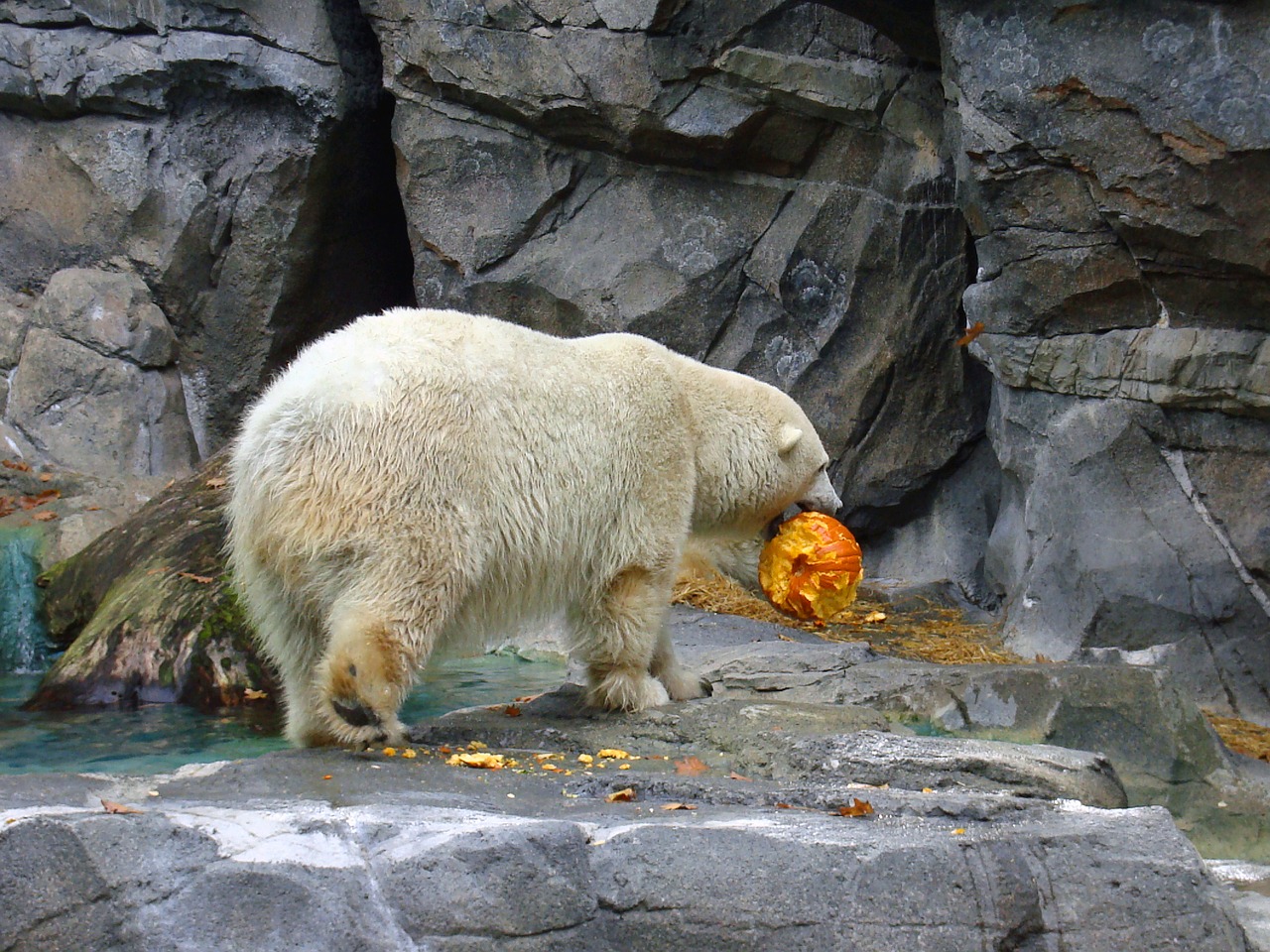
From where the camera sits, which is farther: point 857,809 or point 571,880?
point 857,809

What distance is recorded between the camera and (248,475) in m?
4.15

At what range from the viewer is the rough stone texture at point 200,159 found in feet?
33.0

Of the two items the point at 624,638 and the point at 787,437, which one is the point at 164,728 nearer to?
the point at 624,638

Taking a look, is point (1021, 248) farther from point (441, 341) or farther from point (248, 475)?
point (248, 475)

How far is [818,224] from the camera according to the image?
9250mm

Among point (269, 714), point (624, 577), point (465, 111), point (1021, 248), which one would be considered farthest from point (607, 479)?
point (465, 111)

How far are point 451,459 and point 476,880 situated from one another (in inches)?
68.5

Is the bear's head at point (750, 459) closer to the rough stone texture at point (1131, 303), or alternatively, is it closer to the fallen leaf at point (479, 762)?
the fallen leaf at point (479, 762)

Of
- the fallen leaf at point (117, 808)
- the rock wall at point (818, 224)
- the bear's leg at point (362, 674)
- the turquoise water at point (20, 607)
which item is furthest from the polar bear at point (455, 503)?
the turquoise water at point (20, 607)

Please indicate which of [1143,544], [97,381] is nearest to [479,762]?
[1143,544]

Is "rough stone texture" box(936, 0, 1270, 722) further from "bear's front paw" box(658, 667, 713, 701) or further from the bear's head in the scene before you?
"bear's front paw" box(658, 667, 713, 701)

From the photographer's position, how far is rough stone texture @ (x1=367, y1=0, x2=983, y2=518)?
29.3ft

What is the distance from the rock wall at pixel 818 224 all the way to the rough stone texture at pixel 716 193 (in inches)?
1.0

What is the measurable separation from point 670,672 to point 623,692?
1.41 ft
